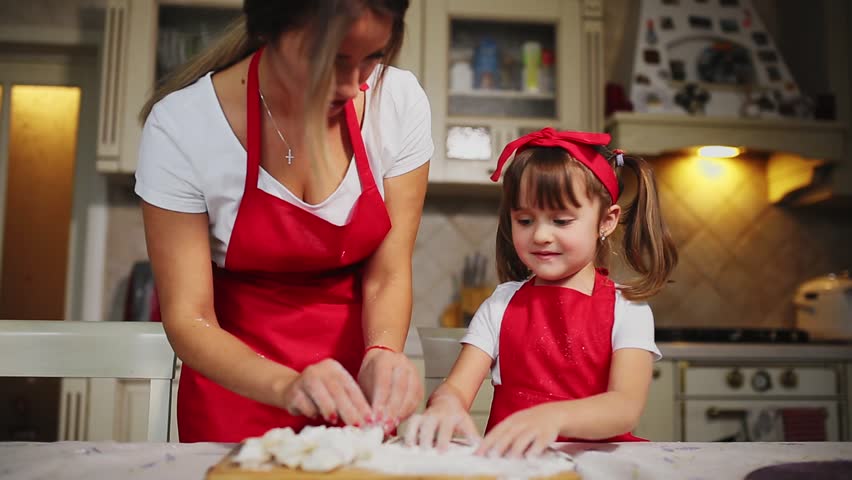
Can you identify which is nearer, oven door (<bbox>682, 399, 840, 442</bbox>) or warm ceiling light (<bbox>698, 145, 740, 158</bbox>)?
oven door (<bbox>682, 399, 840, 442</bbox>)

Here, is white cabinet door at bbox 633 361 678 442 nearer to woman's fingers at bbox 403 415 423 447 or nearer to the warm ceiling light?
the warm ceiling light

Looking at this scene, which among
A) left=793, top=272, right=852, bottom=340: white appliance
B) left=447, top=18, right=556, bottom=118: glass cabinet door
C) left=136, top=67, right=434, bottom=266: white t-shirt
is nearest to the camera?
left=136, top=67, right=434, bottom=266: white t-shirt

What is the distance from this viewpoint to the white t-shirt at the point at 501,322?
98 cm

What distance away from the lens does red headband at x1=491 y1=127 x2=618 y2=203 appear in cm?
104

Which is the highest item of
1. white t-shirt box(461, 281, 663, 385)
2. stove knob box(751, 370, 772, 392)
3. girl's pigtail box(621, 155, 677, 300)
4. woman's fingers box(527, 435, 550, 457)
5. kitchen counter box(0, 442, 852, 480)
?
girl's pigtail box(621, 155, 677, 300)

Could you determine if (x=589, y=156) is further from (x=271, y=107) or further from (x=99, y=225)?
(x=99, y=225)

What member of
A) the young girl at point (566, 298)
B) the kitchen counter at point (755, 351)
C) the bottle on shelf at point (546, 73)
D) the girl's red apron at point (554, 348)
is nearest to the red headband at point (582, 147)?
the young girl at point (566, 298)

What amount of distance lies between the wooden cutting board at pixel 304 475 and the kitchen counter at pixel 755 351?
5.44ft

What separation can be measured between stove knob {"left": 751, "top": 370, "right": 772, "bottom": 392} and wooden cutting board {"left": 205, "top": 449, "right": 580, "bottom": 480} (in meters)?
1.80

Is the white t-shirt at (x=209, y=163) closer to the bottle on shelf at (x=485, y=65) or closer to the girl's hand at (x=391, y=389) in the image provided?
the girl's hand at (x=391, y=389)

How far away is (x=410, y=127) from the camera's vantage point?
1032mm

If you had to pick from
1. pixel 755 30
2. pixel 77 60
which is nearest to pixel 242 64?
pixel 77 60

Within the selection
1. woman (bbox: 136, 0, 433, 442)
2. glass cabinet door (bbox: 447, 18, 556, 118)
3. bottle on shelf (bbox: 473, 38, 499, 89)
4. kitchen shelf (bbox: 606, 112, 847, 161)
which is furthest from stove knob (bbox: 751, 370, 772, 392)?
woman (bbox: 136, 0, 433, 442)

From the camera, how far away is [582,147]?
1.06m
